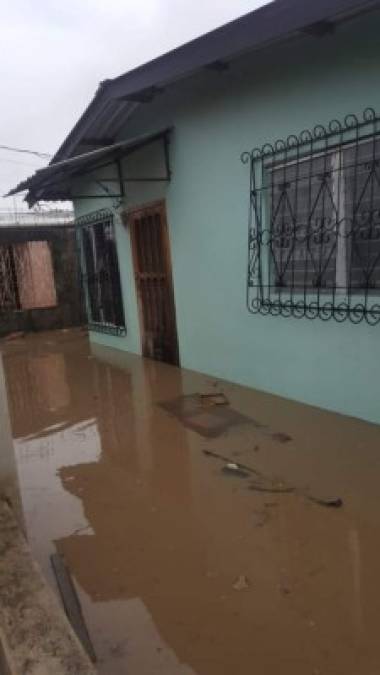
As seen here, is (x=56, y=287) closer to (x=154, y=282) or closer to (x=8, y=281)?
(x=8, y=281)

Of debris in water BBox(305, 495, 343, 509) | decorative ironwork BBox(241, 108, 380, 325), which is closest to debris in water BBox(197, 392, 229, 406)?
decorative ironwork BBox(241, 108, 380, 325)

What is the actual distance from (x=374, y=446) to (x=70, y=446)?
2319 millimetres

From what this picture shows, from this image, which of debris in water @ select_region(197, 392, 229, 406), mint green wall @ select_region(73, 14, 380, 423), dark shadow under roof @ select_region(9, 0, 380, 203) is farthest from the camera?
debris in water @ select_region(197, 392, 229, 406)

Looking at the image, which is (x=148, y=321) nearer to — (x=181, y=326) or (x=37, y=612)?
(x=181, y=326)

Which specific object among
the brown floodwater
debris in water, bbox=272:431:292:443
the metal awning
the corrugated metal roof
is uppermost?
the corrugated metal roof

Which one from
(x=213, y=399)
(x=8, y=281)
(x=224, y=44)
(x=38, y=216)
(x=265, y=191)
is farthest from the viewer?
(x=38, y=216)

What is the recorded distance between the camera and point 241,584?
2305 mm

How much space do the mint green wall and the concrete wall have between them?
5.15m

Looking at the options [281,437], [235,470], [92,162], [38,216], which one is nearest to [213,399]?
[281,437]

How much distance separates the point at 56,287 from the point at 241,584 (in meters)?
9.98

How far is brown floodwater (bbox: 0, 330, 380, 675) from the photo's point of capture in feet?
6.51

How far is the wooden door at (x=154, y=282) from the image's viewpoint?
21.2ft

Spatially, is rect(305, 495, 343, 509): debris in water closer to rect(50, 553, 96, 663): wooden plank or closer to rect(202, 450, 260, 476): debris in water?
rect(202, 450, 260, 476): debris in water

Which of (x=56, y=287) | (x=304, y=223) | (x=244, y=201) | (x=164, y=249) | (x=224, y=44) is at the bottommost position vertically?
(x=56, y=287)
